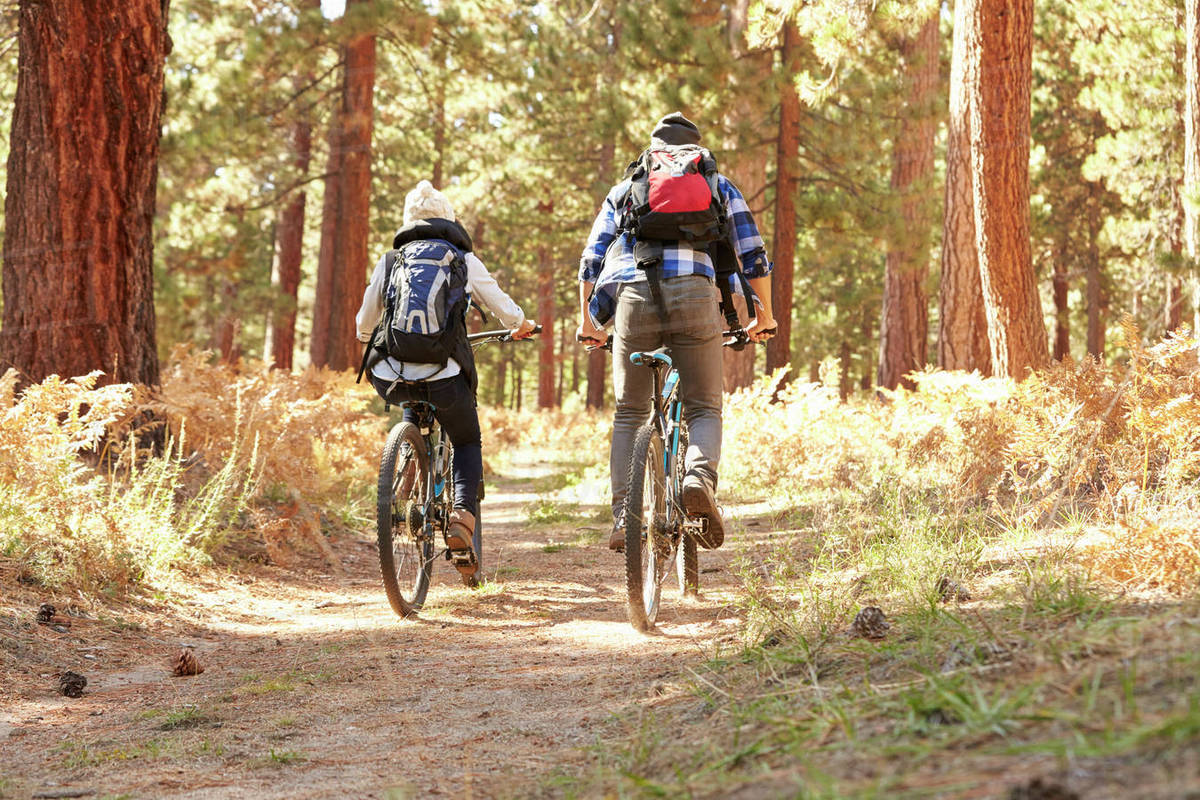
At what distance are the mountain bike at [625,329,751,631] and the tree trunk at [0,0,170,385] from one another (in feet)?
13.4

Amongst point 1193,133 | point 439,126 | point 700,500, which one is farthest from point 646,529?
point 439,126

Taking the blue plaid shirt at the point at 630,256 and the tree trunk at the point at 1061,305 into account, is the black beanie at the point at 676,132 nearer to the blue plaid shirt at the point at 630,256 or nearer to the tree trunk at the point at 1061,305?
the blue plaid shirt at the point at 630,256

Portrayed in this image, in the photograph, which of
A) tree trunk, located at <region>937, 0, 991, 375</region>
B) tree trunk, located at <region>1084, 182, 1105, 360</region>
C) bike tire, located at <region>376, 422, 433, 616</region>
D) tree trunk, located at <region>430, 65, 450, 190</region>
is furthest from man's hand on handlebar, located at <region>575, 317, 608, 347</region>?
tree trunk, located at <region>1084, 182, 1105, 360</region>

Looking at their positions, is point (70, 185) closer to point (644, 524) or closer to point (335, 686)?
point (335, 686)

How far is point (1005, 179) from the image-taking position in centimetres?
830

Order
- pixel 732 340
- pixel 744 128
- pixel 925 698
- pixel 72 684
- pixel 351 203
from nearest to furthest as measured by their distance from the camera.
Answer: pixel 925 698 → pixel 72 684 → pixel 732 340 → pixel 744 128 → pixel 351 203

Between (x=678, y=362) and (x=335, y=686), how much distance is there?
6.58 feet

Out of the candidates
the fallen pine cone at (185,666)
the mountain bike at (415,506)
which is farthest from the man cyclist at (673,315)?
the fallen pine cone at (185,666)

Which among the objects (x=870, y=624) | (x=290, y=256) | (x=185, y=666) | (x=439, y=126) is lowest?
(x=185, y=666)

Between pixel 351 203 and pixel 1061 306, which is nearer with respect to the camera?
pixel 351 203

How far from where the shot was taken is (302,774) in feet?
9.26

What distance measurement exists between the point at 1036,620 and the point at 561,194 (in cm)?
2251

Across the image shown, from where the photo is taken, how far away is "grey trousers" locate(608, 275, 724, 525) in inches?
174

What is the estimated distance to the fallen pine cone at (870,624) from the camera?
3.07 meters
